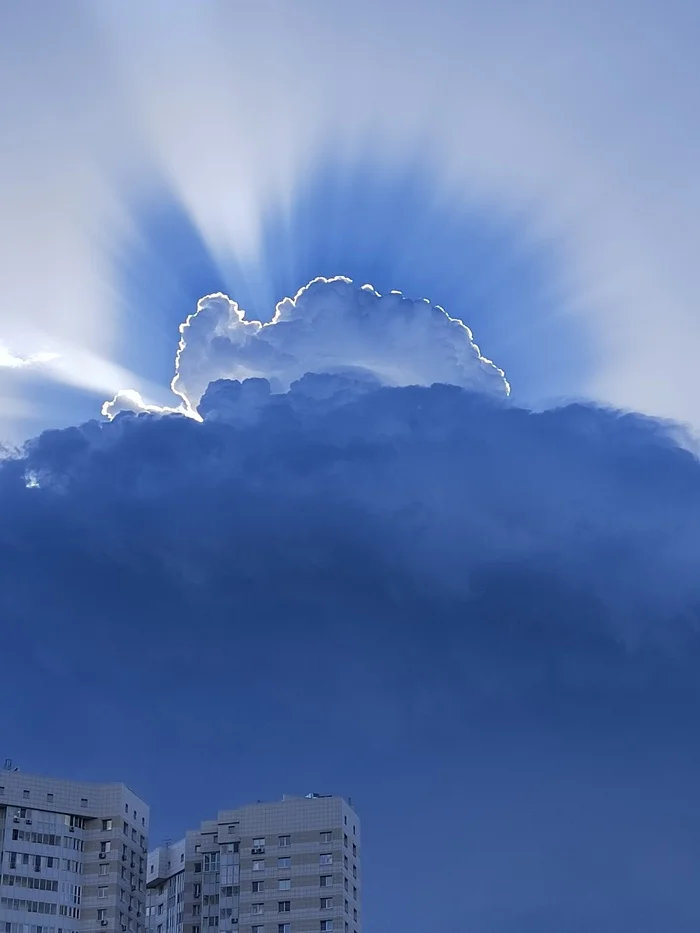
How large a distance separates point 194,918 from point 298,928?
22221 mm

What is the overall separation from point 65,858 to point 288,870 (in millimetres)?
25953

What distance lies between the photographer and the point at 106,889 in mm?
158500

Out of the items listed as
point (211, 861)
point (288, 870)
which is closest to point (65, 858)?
point (211, 861)

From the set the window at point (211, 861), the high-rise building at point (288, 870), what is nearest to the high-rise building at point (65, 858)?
the high-rise building at point (288, 870)

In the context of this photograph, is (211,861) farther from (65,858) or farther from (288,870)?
(65,858)

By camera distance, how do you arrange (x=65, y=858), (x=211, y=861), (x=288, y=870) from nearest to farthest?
(x=65, y=858) < (x=288, y=870) < (x=211, y=861)

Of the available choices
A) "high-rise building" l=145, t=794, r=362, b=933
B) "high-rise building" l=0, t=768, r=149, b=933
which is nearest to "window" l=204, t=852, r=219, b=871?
"high-rise building" l=145, t=794, r=362, b=933

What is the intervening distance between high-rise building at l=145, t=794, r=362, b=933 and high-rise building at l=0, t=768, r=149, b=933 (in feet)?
38.4

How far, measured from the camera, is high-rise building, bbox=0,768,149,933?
503 ft

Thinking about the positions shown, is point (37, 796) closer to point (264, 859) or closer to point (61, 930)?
point (61, 930)

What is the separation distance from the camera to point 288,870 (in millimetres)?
165000

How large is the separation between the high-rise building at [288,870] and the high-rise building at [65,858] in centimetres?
1170

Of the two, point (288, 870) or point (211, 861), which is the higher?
point (211, 861)

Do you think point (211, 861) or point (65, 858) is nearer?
point (65, 858)
